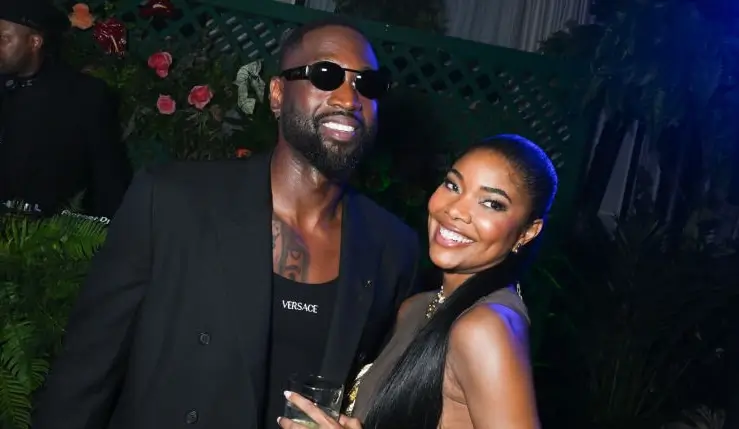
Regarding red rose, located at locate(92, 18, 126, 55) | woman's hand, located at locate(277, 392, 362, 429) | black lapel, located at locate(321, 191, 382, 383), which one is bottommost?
woman's hand, located at locate(277, 392, 362, 429)

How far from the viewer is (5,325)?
263 cm

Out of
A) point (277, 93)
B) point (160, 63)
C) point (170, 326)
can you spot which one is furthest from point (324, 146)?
point (160, 63)

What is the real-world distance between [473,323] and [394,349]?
1.36ft

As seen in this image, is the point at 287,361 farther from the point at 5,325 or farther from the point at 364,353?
the point at 5,325

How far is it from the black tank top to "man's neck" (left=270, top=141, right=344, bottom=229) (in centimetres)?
24

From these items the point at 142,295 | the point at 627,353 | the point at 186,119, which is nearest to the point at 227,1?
the point at 186,119

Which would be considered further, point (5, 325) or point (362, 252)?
point (5, 325)

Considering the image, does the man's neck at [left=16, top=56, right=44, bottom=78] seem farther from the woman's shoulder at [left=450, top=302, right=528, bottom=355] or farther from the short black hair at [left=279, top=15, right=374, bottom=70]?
the woman's shoulder at [left=450, top=302, right=528, bottom=355]

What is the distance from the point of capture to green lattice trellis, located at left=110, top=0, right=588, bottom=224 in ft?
16.4

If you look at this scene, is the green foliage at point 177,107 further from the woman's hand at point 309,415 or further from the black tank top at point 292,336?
the woman's hand at point 309,415

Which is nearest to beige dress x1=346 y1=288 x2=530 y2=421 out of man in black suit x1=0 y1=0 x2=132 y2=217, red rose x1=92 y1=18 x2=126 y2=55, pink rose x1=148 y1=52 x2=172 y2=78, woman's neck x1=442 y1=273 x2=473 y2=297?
woman's neck x1=442 y1=273 x2=473 y2=297

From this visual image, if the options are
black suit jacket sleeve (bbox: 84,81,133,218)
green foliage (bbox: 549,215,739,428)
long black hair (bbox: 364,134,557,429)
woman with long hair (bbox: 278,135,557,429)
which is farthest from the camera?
green foliage (bbox: 549,215,739,428)

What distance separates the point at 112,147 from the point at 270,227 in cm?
204

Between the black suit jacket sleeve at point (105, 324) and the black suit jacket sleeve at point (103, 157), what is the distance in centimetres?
174
